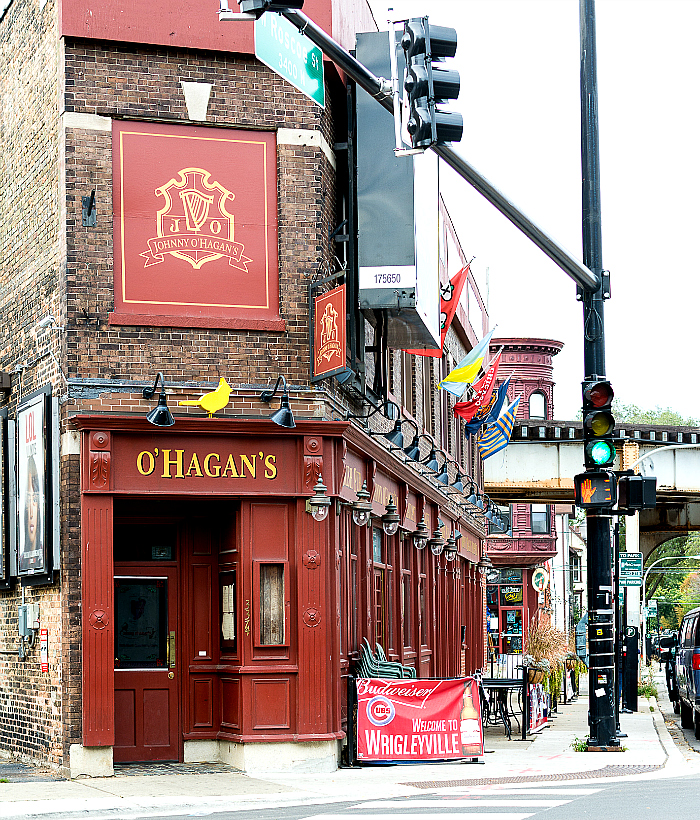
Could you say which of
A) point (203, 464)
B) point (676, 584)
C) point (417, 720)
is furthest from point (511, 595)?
point (676, 584)

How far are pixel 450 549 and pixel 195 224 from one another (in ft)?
43.5

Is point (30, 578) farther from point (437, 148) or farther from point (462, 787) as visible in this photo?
point (437, 148)

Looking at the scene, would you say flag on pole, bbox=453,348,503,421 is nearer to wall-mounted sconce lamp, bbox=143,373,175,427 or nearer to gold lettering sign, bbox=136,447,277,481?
gold lettering sign, bbox=136,447,277,481

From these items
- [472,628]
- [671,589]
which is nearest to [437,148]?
[472,628]

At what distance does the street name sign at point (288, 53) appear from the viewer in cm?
1042

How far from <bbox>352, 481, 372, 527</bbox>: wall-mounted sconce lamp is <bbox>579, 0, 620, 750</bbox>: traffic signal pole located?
292 centimetres

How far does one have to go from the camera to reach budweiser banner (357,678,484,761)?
15.2 m

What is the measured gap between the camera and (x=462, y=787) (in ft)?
44.3

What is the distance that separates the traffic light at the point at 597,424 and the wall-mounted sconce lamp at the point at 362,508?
9.70 ft

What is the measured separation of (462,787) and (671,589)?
347ft

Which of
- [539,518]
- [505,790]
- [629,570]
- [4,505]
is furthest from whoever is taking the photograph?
[539,518]

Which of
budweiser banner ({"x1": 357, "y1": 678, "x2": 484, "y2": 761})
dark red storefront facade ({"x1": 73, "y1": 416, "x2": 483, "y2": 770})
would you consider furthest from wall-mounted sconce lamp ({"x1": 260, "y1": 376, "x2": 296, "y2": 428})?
budweiser banner ({"x1": 357, "y1": 678, "x2": 484, "y2": 761})

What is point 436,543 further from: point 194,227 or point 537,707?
point 194,227

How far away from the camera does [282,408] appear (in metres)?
14.9
